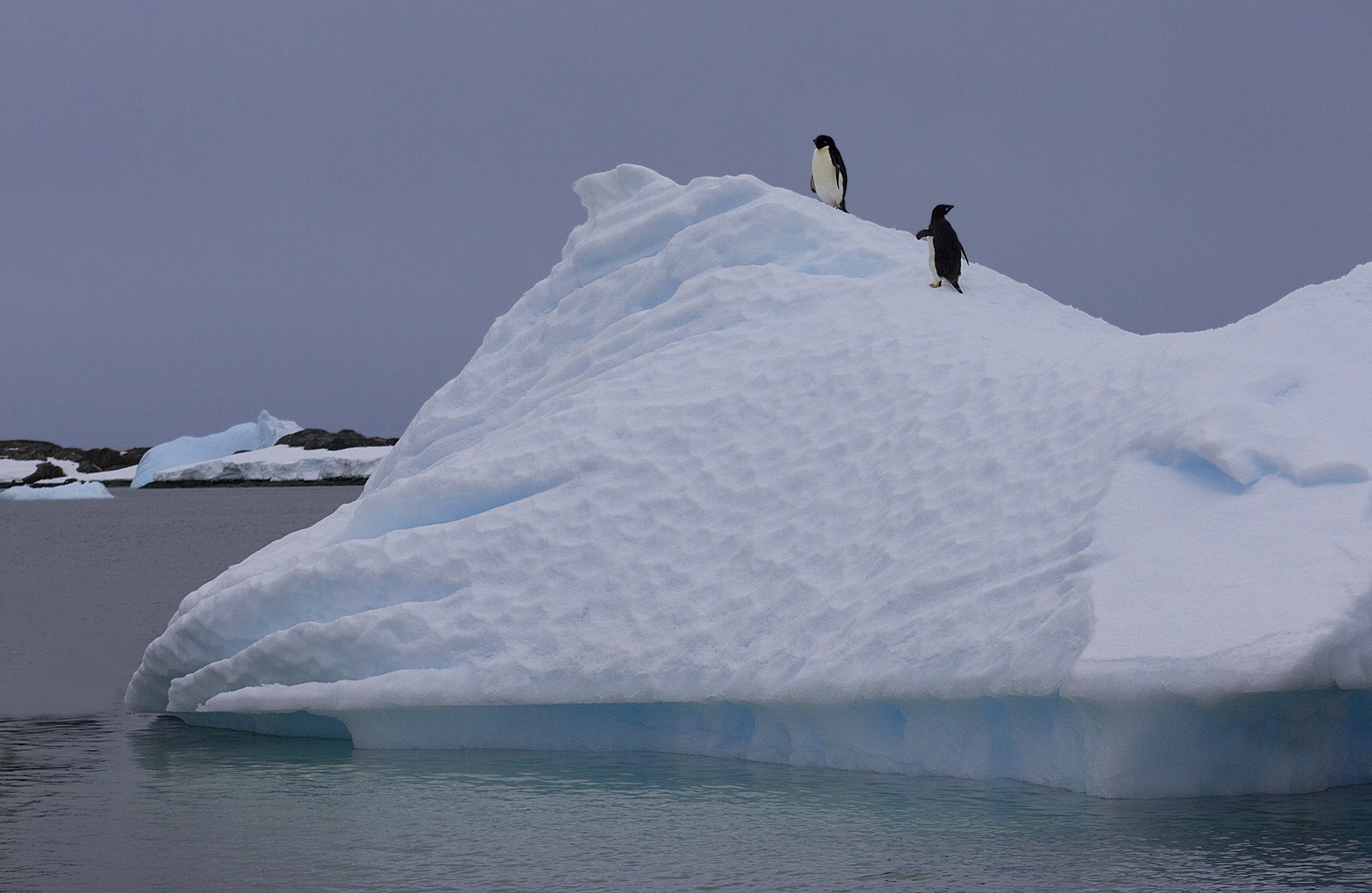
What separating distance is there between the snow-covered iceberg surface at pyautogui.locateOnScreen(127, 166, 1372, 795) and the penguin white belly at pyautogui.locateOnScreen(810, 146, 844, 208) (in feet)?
11.7

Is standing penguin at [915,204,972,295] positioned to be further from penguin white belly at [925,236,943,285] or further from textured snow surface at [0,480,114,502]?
textured snow surface at [0,480,114,502]

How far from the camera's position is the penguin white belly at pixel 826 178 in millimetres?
14398

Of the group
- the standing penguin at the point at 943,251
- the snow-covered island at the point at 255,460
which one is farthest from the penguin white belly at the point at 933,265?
the snow-covered island at the point at 255,460

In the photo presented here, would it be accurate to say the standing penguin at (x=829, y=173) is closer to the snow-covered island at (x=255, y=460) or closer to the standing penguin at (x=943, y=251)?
the standing penguin at (x=943, y=251)

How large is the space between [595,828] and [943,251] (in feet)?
17.2

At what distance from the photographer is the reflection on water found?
5.20 m

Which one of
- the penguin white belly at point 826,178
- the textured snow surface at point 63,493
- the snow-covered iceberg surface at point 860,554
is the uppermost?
the textured snow surface at point 63,493

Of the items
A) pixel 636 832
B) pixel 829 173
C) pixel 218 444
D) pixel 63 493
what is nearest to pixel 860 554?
pixel 636 832

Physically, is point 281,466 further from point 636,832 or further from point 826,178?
point 636,832

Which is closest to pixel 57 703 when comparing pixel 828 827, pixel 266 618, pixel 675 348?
pixel 266 618

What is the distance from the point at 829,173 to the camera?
14.4 meters

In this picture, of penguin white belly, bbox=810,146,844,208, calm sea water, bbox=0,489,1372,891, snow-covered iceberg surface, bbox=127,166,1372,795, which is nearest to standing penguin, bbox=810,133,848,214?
penguin white belly, bbox=810,146,844,208

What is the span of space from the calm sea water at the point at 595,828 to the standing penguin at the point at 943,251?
406cm

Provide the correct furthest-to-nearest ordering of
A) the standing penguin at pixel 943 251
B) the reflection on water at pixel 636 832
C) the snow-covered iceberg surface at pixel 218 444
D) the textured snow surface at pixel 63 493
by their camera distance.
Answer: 1. the snow-covered iceberg surface at pixel 218 444
2. the textured snow surface at pixel 63 493
3. the standing penguin at pixel 943 251
4. the reflection on water at pixel 636 832
